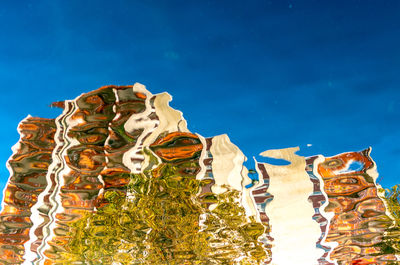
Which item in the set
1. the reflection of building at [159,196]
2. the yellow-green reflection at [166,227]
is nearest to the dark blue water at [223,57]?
the reflection of building at [159,196]

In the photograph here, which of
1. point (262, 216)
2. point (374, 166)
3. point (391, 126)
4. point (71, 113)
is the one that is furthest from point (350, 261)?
point (71, 113)

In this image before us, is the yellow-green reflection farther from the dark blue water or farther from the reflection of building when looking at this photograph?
the dark blue water

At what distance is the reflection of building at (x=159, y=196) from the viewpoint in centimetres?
756

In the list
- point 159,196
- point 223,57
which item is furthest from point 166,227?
point 223,57

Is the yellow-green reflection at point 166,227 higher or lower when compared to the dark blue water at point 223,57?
lower

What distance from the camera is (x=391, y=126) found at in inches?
289

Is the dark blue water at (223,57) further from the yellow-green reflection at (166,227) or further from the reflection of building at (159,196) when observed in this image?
the yellow-green reflection at (166,227)

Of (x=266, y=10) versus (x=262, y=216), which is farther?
(x=262, y=216)

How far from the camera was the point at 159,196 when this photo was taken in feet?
32.3

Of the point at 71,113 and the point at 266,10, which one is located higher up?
the point at 266,10

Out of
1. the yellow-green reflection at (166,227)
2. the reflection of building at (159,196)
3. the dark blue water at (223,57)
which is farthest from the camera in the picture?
the yellow-green reflection at (166,227)

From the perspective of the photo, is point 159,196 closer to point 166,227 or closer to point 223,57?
point 166,227

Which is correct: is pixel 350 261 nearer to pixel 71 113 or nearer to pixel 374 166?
pixel 374 166

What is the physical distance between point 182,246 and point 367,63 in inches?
369
